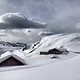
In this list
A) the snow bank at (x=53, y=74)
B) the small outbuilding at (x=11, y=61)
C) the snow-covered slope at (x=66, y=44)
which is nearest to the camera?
the snow bank at (x=53, y=74)

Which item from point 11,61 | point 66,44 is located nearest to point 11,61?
point 11,61


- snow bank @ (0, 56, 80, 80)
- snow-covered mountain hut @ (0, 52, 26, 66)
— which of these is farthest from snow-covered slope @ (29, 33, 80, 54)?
snow bank @ (0, 56, 80, 80)

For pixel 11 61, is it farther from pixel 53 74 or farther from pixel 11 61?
pixel 53 74

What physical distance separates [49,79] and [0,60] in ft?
48.2

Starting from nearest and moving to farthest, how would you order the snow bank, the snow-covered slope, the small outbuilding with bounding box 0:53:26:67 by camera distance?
the snow bank → the small outbuilding with bounding box 0:53:26:67 → the snow-covered slope

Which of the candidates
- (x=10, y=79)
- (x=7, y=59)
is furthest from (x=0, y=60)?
(x=10, y=79)

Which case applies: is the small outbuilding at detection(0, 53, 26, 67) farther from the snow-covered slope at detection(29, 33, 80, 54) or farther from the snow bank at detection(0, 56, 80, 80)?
the snow-covered slope at detection(29, 33, 80, 54)

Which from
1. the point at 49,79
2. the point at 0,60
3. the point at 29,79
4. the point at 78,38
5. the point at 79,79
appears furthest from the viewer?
the point at 78,38

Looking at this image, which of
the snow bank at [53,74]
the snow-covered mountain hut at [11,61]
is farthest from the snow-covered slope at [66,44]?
the snow bank at [53,74]

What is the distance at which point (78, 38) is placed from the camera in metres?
102

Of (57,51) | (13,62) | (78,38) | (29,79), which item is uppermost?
(78,38)

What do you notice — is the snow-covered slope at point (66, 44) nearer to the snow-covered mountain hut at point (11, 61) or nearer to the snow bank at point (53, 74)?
the snow-covered mountain hut at point (11, 61)

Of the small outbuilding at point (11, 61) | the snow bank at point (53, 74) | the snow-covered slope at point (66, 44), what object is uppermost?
the snow-covered slope at point (66, 44)

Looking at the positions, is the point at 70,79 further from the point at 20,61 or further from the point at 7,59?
the point at 7,59
